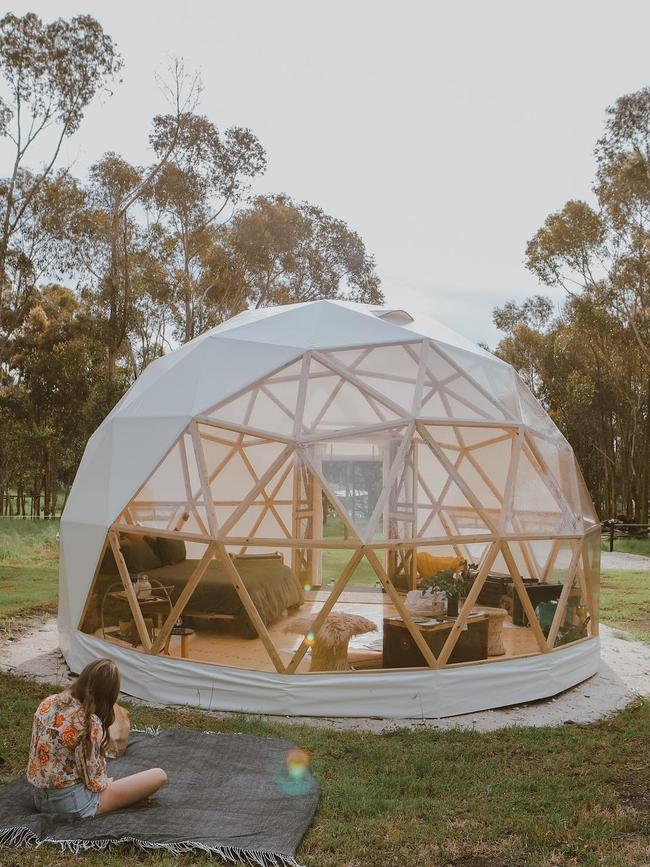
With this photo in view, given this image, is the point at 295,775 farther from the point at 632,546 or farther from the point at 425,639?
the point at 632,546

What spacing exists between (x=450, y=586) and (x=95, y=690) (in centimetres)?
450

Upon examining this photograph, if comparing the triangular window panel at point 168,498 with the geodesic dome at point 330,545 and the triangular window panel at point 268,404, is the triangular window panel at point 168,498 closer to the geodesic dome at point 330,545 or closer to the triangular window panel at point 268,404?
the geodesic dome at point 330,545

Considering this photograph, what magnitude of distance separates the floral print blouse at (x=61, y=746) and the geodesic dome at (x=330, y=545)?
2958 millimetres

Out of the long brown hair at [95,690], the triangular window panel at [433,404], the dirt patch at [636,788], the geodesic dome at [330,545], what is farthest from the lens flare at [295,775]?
the triangular window panel at [433,404]

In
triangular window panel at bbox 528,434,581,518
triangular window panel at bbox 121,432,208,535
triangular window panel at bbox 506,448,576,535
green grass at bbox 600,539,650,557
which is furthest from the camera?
green grass at bbox 600,539,650,557

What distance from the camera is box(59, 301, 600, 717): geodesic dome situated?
800 cm

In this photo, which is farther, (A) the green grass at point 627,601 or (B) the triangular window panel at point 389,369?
(A) the green grass at point 627,601

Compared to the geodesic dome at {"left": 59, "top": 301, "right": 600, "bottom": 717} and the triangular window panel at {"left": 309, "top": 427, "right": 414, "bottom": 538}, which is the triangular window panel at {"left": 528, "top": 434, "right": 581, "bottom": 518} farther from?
the triangular window panel at {"left": 309, "top": 427, "right": 414, "bottom": 538}

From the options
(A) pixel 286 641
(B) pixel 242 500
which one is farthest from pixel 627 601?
(A) pixel 286 641

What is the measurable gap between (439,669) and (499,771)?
5.60 feet

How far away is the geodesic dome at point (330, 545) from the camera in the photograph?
8.00 metres

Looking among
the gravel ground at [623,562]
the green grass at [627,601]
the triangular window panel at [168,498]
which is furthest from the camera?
the gravel ground at [623,562]

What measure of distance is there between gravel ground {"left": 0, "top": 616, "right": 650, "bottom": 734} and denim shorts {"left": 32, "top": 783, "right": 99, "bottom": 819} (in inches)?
104

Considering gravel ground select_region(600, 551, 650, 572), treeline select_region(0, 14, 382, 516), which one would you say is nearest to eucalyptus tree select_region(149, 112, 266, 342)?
treeline select_region(0, 14, 382, 516)
